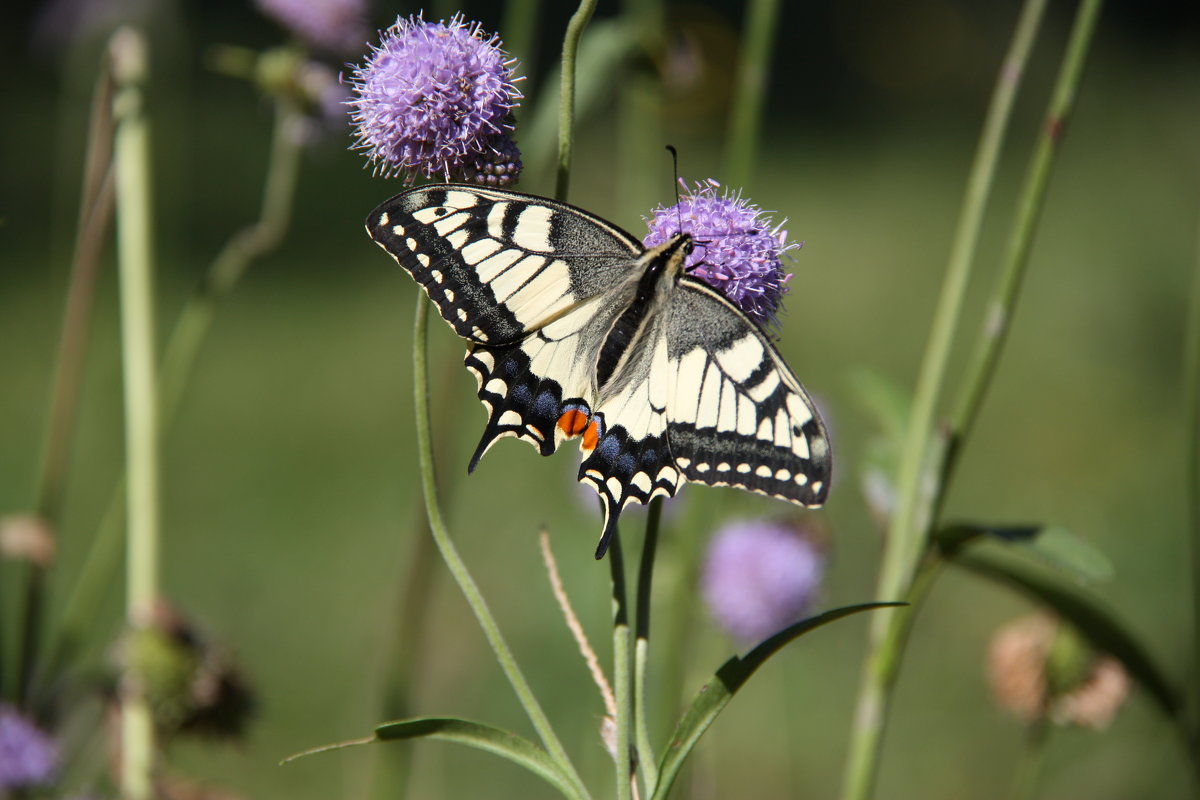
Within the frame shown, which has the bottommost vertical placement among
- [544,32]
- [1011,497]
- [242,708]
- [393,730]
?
[242,708]

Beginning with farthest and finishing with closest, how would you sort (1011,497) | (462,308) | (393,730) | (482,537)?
(1011,497) → (482,537) → (462,308) → (393,730)

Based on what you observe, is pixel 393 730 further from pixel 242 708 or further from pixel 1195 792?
pixel 1195 792

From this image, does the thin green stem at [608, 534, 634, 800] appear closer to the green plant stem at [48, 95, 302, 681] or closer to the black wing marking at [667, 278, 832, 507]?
the black wing marking at [667, 278, 832, 507]

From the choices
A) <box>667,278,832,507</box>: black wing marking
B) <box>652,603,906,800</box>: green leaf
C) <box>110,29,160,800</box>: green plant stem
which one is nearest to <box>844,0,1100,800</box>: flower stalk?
<box>667,278,832,507</box>: black wing marking

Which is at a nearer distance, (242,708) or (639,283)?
(639,283)

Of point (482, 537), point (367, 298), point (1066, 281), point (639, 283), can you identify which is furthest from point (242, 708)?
point (1066, 281)

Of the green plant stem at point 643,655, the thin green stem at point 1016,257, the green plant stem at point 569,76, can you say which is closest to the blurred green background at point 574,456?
the thin green stem at point 1016,257
